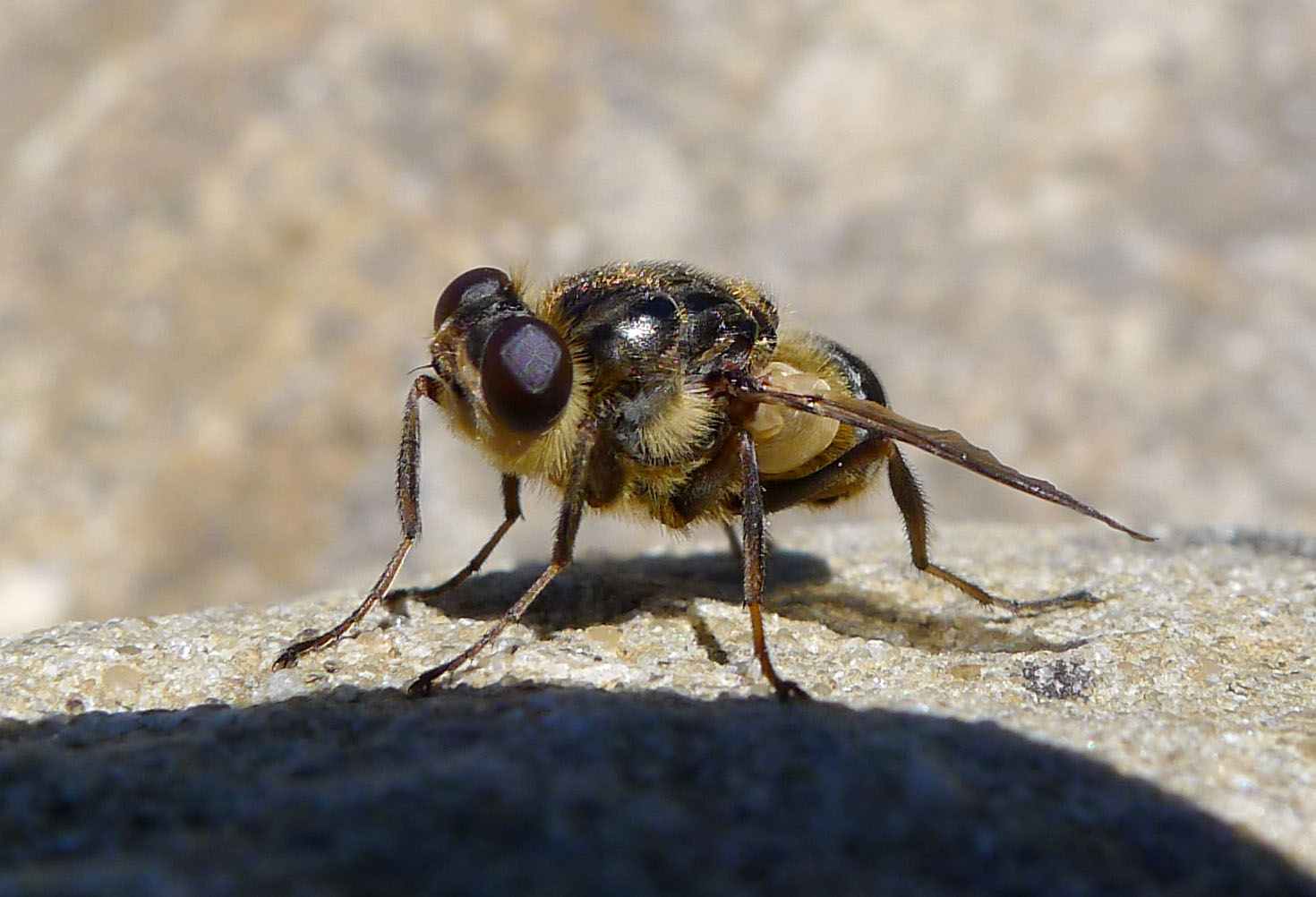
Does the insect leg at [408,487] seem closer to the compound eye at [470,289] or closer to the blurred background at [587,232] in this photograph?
the compound eye at [470,289]

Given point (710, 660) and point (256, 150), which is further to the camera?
point (256, 150)

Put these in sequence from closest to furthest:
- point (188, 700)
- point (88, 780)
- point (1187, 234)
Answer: point (88, 780) < point (188, 700) < point (1187, 234)

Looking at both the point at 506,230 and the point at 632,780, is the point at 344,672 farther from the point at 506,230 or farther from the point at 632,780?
the point at 506,230

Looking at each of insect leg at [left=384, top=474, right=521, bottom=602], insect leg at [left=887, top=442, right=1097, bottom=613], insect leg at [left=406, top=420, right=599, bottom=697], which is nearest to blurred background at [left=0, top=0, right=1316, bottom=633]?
insect leg at [left=384, top=474, right=521, bottom=602]

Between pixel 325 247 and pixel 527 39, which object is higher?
pixel 527 39

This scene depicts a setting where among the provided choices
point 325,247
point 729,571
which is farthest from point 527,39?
point 729,571

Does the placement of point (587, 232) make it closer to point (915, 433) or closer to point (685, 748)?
point (915, 433)
